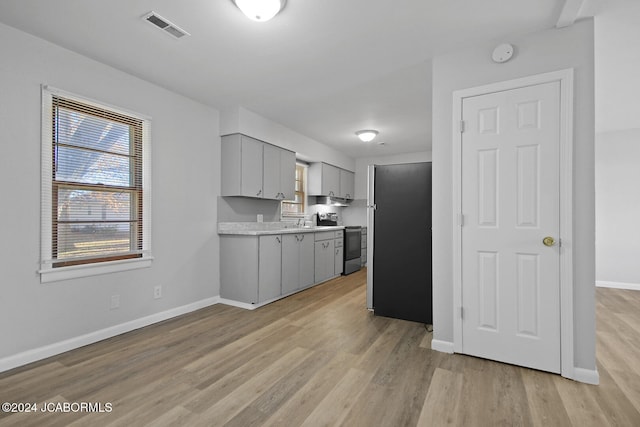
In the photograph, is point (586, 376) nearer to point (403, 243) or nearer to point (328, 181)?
point (403, 243)

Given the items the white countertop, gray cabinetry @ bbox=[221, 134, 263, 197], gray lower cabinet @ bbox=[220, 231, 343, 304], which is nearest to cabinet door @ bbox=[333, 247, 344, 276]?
the white countertop

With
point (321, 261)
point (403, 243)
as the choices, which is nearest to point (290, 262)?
point (321, 261)

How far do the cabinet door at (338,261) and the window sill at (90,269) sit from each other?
10.3ft

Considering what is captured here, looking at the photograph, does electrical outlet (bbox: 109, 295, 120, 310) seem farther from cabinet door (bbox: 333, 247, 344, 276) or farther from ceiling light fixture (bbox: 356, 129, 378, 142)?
ceiling light fixture (bbox: 356, 129, 378, 142)

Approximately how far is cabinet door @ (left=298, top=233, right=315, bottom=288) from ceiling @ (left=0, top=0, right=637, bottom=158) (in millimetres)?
2009

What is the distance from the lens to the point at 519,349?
226 cm

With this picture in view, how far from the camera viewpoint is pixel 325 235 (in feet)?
17.1

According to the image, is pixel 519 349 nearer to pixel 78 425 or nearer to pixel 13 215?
pixel 78 425

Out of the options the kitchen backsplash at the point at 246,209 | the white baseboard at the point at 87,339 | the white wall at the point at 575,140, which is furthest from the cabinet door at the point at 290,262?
the white wall at the point at 575,140

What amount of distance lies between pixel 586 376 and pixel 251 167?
3.82 metres

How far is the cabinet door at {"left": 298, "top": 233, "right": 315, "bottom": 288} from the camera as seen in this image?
4566 mm

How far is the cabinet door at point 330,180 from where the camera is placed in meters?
6.08

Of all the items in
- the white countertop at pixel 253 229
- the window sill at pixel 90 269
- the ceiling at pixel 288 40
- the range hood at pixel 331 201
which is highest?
the ceiling at pixel 288 40

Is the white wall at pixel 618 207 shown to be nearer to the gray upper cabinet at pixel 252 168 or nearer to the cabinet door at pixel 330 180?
the cabinet door at pixel 330 180
